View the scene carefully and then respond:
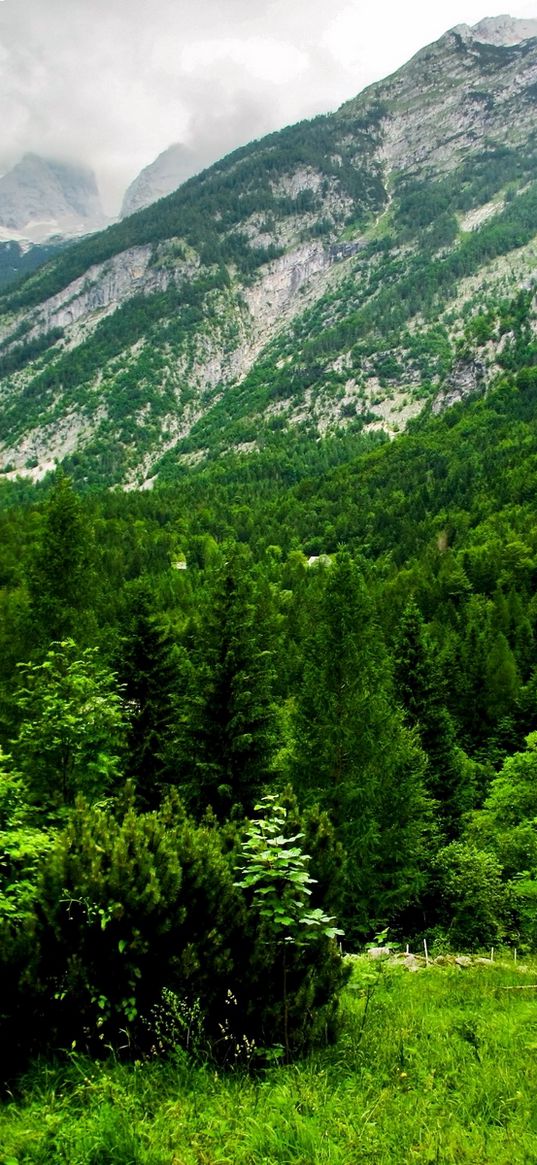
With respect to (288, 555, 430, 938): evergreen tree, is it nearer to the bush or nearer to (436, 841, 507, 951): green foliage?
(436, 841, 507, 951): green foliage

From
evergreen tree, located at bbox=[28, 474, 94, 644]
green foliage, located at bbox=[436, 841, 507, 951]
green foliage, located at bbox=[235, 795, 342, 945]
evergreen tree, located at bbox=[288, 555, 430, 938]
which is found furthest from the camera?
evergreen tree, located at bbox=[28, 474, 94, 644]

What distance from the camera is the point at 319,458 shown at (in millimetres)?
184000

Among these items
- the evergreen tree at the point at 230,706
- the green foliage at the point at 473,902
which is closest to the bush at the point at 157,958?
the evergreen tree at the point at 230,706

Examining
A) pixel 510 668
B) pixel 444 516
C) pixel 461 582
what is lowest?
pixel 510 668

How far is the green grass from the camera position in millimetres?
4219

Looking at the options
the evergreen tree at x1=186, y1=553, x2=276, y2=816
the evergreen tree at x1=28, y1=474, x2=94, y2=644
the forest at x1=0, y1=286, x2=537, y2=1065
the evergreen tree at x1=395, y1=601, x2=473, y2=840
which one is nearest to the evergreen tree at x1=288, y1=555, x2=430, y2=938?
the forest at x1=0, y1=286, x2=537, y2=1065

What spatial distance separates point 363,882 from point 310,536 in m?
109

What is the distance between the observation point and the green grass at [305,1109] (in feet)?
13.8

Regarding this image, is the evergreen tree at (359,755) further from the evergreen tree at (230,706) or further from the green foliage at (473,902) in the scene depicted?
the evergreen tree at (230,706)

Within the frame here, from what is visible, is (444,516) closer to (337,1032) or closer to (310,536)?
(310,536)

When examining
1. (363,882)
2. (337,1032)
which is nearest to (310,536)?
(363,882)

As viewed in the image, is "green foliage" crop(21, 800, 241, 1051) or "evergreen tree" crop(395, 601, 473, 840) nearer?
"green foliage" crop(21, 800, 241, 1051)

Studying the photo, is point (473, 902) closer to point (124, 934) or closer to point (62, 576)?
point (124, 934)

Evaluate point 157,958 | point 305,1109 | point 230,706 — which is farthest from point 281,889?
point 230,706
